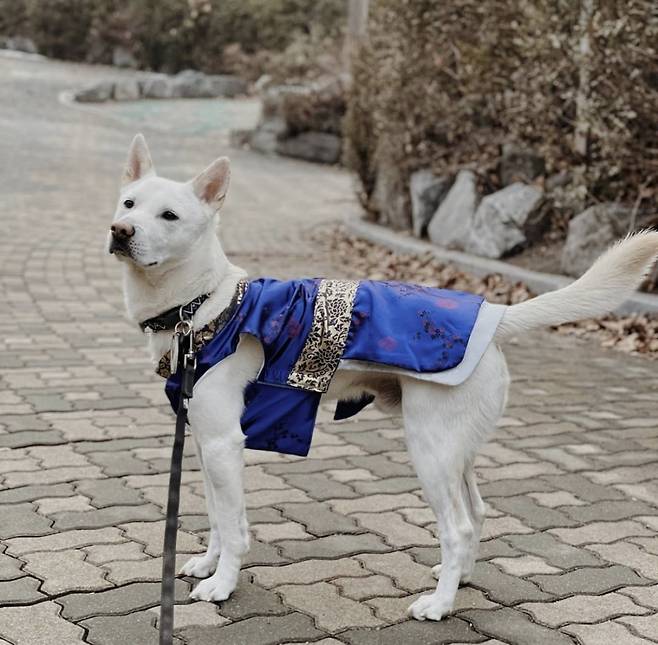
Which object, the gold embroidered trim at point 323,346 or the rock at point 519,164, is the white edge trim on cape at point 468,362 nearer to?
the gold embroidered trim at point 323,346

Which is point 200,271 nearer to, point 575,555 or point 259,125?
point 575,555

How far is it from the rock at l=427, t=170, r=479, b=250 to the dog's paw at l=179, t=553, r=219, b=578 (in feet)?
24.8

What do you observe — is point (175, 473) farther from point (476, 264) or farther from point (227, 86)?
point (227, 86)

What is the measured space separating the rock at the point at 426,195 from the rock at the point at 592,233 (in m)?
2.70

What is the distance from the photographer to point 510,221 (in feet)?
33.8

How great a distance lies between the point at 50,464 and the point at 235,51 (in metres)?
29.4

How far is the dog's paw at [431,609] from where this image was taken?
3346 millimetres

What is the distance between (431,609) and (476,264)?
6.93 m

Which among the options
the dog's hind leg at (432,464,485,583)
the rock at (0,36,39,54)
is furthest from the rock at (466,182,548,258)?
the rock at (0,36,39,54)

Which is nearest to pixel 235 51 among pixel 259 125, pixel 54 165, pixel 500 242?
pixel 259 125

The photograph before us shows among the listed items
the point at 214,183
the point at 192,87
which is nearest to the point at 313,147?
the point at 192,87

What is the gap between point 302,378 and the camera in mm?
3385

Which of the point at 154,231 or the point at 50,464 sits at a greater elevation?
the point at 154,231

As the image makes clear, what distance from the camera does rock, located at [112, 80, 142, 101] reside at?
28.8 metres
